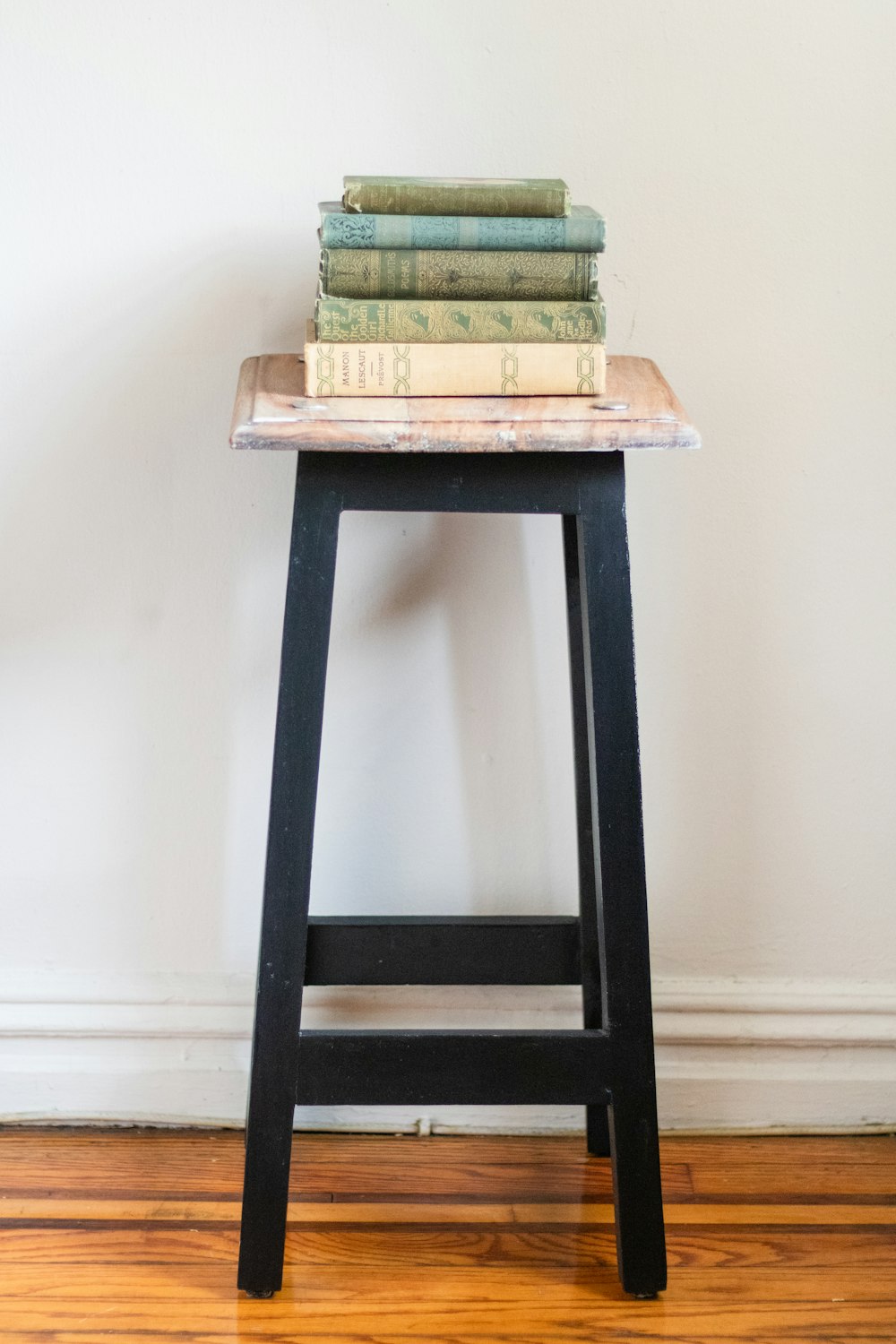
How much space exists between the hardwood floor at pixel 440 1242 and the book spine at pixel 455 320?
86 cm

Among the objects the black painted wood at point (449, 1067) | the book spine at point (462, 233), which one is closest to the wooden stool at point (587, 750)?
the black painted wood at point (449, 1067)

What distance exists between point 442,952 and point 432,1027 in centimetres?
18

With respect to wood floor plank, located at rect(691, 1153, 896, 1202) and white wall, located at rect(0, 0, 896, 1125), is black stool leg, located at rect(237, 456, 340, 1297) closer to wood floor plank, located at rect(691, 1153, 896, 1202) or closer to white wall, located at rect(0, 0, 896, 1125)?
white wall, located at rect(0, 0, 896, 1125)

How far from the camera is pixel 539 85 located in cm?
120

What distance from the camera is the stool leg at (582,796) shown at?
122 centimetres

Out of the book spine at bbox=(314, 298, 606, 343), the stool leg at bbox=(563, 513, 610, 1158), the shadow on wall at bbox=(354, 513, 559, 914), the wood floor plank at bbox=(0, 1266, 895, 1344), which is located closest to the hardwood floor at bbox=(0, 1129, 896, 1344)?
the wood floor plank at bbox=(0, 1266, 895, 1344)

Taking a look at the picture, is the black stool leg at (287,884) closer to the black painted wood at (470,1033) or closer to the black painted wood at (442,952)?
the black painted wood at (470,1033)

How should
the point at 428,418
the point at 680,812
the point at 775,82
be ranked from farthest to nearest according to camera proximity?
the point at 680,812 → the point at 775,82 → the point at 428,418

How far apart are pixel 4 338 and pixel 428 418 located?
A: 54cm

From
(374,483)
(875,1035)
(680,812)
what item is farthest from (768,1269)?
(374,483)

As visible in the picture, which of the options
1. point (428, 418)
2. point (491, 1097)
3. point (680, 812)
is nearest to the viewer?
point (428, 418)

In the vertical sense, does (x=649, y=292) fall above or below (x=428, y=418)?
above

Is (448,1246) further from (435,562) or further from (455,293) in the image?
(455,293)

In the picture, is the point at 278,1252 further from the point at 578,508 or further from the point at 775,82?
the point at 775,82
